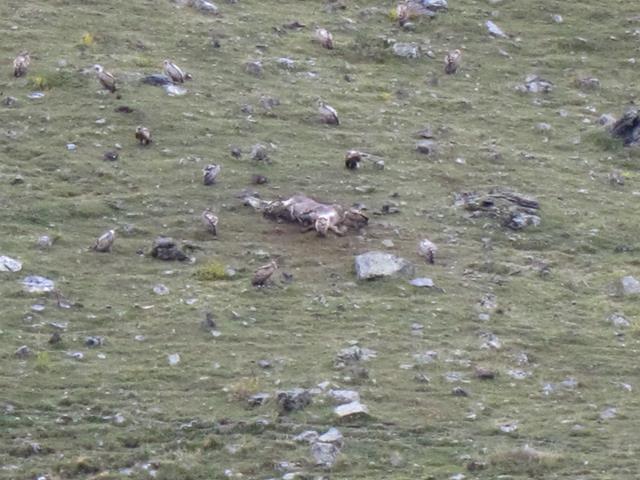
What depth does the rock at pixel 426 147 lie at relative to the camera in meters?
23.1

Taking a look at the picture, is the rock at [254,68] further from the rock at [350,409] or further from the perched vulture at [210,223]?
the rock at [350,409]

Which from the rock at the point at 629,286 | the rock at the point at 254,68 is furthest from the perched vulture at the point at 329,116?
the rock at the point at 629,286

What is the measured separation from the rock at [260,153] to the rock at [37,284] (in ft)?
16.5

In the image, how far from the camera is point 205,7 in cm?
2819

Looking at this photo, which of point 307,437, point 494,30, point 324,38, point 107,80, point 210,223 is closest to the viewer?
point 307,437

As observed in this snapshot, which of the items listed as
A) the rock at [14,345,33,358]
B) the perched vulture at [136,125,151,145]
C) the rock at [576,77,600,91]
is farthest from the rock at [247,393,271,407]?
the rock at [576,77,600,91]

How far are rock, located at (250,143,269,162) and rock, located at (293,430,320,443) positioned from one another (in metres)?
8.06

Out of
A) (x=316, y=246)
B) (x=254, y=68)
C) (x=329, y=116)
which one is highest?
(x=316, y=246)

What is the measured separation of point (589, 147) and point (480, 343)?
318 inches

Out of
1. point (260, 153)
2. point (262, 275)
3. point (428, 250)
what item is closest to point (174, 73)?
point (260, 153)

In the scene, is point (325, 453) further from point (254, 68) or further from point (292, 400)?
point (254, 68)

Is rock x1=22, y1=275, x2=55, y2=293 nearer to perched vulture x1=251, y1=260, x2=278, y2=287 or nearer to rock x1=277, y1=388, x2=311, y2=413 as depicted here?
perched vulture x1=251, y1=260, x2=278, y2=287

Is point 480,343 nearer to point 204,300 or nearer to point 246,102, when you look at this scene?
point 204,300

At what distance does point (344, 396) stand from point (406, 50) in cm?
1324
